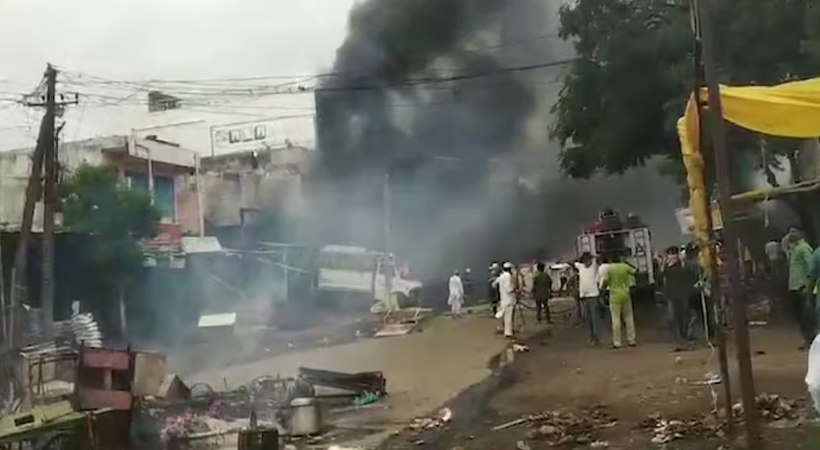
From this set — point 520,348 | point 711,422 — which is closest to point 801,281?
point 711,422

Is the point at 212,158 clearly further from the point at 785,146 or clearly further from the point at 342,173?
the point at 785,146

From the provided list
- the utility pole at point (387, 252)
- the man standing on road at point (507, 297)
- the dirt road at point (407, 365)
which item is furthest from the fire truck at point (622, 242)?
the utility pole at point (387, 252)

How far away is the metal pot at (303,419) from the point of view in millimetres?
8617

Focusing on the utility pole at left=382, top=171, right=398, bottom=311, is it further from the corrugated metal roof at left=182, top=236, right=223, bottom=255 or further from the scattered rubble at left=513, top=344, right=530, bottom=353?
the scattered rubble at left=513, top=344, right=530, bottom=353

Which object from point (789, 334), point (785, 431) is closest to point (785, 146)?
point (789, 334)

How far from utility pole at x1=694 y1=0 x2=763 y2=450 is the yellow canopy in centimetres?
71

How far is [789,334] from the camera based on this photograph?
12.0m

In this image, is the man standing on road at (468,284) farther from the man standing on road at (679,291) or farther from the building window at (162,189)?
the man standing on road at (679,291)

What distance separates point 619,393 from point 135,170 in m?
18.4

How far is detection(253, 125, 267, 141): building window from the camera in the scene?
105 ft

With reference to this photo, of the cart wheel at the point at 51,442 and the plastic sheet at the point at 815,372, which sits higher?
the plastic sheet at the point at 815,372

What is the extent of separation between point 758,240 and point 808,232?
473cm

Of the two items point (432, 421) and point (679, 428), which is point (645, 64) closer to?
point (432, 421)

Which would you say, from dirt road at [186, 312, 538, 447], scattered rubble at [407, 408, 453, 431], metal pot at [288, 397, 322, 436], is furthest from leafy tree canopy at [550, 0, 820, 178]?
metal pot at [288, 397, 322, 436]
